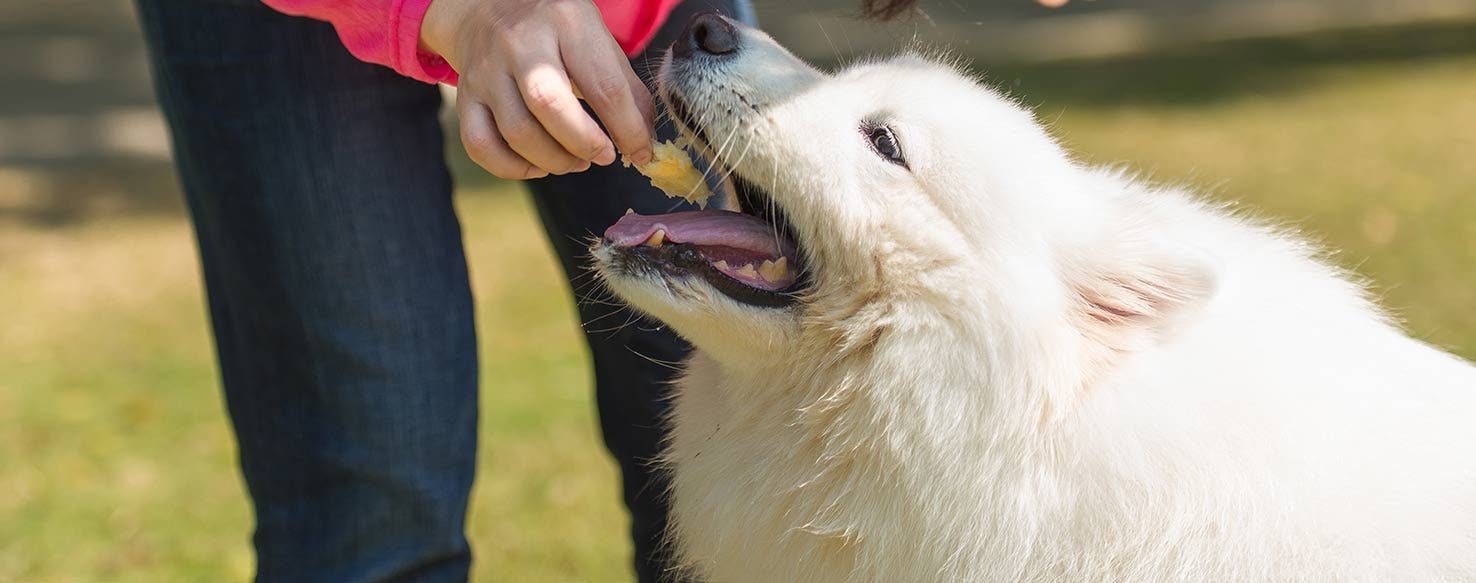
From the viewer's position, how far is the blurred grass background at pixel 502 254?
470 centimetres

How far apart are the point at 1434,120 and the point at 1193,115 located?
5.32 feet

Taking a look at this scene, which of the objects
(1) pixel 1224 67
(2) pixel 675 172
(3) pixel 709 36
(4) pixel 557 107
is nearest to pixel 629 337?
(2) pixel 675 172

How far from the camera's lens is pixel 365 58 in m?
2.22

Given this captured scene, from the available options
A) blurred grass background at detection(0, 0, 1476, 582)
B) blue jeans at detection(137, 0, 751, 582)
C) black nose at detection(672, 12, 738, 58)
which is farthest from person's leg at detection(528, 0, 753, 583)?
blurred grass background at detection(0, 0, 1476, 582)

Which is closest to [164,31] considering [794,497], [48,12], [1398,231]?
[794,497]

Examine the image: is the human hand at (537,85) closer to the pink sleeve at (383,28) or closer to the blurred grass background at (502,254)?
the pink sleeve at (383,28)

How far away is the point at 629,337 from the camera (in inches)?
114

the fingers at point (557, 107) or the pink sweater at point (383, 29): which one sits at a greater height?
the fingers at point (557, 107)

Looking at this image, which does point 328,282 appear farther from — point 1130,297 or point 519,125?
point 1130,297

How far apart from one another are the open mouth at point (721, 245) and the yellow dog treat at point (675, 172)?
0.04 m

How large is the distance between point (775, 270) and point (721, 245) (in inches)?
4.4

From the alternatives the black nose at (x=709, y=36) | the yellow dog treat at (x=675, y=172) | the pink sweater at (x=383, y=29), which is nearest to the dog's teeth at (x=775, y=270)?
the yellow dog treat at (x=675, y=172)

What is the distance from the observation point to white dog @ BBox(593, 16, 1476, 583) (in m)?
2.13

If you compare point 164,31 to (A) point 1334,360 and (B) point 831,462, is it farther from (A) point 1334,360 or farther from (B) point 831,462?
(A) point 1334,360
